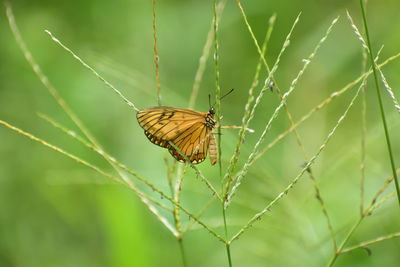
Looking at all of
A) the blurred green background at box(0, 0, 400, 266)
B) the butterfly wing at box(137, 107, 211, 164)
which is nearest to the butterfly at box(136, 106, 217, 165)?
the butterfly wing at box(137, 107, 211, 164)

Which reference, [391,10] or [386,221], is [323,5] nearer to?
[391,10]

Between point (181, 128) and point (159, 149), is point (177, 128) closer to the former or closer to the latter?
point (181, 128)

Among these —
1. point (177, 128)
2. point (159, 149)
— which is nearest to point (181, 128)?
point (177, 128)

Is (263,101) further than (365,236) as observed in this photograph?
Yes

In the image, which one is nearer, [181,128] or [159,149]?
[181,128]

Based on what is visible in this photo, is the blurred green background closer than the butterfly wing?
No

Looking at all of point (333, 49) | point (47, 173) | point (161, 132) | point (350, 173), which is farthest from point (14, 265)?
point (333, 49)

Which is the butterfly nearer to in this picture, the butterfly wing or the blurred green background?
the butterfly wing
